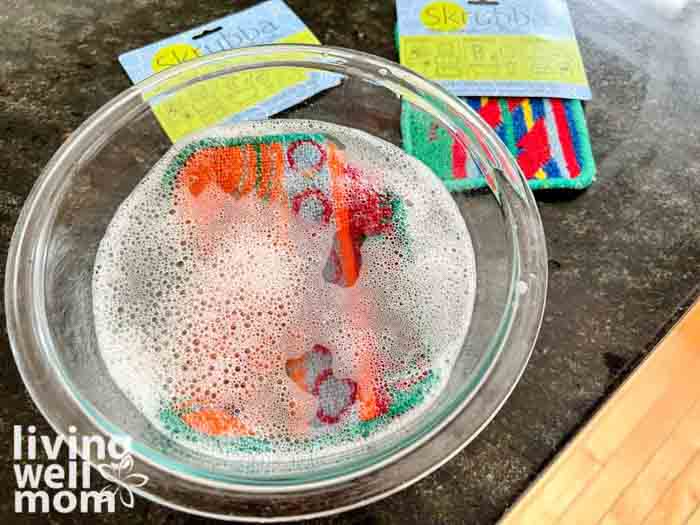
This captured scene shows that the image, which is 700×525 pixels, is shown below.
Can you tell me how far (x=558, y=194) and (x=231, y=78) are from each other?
382mm

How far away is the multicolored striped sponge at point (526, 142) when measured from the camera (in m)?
0.69

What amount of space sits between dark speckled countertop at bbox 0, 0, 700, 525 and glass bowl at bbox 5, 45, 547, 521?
0.29 feet

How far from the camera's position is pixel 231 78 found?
71cm

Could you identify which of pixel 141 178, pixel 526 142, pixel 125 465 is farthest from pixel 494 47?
pixel 125 465

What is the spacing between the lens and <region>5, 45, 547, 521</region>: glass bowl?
0.52 metres

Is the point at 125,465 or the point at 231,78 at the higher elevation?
the point at 231,78

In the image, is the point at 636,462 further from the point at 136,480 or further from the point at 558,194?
the point at 136,480

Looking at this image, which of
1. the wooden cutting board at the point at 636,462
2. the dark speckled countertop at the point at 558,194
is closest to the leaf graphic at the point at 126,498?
the dark speckled countertop at the point at 558,194

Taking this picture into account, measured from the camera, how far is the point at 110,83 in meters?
0.79

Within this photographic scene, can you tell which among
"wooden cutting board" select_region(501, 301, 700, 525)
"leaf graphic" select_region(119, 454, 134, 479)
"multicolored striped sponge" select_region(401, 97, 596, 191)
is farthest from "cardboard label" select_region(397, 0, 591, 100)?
"leaf graphic" select_region(119, 454, 134, 479)

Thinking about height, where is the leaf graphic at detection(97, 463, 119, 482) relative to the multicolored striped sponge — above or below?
below

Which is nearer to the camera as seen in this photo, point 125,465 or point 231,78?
point 125,465

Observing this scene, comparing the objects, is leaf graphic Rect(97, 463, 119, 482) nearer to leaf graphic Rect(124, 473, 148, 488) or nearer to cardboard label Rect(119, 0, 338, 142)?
leaf graphic Rect(124, 473, 148, 488)

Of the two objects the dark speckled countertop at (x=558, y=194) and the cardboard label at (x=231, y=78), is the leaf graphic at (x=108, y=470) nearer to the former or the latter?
the dark speckled countertop at (x=558, y=194)
